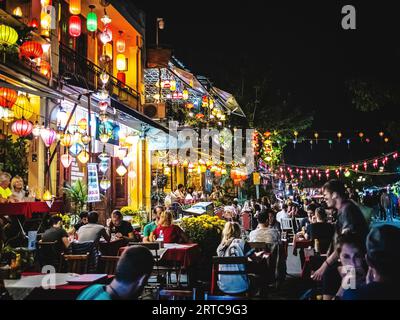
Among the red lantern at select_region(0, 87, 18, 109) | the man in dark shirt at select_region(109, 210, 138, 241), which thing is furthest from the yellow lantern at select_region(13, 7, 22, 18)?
the man in dark shirt at select_region(109, 210, 138, 241)

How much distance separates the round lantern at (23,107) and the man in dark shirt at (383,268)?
9.83 meters

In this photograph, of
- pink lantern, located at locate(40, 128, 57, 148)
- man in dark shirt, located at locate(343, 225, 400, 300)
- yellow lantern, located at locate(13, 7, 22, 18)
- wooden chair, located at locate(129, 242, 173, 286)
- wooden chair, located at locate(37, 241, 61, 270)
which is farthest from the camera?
yellow lantern, located at locate(13, 7, 22, 18)

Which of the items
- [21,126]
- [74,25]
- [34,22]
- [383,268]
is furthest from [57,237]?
[74,25]

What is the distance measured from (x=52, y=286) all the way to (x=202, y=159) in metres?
20.0

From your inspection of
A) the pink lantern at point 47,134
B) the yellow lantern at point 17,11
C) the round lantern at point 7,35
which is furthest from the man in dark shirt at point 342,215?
the yellow lantern at point 17,11

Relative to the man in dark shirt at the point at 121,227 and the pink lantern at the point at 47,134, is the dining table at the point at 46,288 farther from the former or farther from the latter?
the pink lantern at the point at 47,134

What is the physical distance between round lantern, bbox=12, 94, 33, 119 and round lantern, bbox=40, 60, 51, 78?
1.02m

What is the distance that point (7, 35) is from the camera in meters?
9.75

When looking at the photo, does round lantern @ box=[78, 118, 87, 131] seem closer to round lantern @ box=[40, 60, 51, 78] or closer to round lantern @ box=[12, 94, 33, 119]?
round lantern @ box=[12, 94, 33, 119]

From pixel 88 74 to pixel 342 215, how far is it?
44.0 feet

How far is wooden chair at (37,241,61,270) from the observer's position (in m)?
8.45

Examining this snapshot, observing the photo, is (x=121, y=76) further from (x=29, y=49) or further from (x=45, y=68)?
(x=29, y=49)

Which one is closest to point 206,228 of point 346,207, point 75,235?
point 75,235

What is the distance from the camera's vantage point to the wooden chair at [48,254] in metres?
8.45
